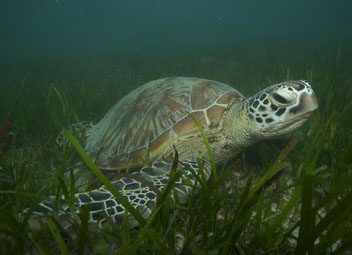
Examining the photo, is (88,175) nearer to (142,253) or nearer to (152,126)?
(152,126)

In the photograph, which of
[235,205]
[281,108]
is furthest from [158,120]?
[235,205]

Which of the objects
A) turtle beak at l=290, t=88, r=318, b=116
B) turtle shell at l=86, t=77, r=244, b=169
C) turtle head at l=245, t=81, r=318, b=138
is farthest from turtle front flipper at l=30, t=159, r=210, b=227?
turtle beak at l=290, t=88, r=318, b=116

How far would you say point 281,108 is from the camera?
2648mm

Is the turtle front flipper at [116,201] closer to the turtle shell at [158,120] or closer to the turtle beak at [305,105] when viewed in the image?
the turtle shell at [158,120]

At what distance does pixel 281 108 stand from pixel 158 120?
126 cm

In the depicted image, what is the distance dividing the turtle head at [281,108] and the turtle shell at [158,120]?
0.44m

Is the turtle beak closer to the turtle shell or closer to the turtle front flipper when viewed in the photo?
the turtle shell

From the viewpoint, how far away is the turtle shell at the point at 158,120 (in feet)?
9.71

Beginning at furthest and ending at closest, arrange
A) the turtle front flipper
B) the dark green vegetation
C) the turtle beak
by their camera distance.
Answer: the turtle beak → the turtle front flipper → the dark green vegetation

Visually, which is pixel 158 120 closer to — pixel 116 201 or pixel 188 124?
pixel 188 124

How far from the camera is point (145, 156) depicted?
9.62 ft

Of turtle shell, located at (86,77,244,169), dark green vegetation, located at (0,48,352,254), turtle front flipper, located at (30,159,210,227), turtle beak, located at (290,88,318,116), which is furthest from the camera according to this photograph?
turtle shell, located at (86,77,244,169)

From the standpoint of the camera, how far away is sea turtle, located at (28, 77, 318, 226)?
2584 millimetres

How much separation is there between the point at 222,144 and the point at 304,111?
84cm
